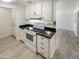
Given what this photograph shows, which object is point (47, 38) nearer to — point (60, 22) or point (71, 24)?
point (71, 24)

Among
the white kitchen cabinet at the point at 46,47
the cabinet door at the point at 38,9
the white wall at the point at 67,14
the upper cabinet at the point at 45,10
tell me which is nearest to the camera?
the white kitchen cabinet at the point at 46,47

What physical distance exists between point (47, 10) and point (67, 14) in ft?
19.0

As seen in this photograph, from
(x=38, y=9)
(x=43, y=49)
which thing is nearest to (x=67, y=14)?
(x=38, y=9)

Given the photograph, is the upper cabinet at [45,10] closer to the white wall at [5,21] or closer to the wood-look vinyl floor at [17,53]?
the wood-look vinyl floor at [17,53]

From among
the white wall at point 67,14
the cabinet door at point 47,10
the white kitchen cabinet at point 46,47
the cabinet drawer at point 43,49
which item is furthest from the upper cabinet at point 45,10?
the white wall at point 67,14

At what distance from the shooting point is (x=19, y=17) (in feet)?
14.5

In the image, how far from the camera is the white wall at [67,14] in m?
6.73

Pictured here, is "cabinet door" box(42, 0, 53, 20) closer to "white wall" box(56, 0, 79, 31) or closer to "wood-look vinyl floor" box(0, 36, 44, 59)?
"wood-look vinyl floor" box(0, 36, 44, 59)

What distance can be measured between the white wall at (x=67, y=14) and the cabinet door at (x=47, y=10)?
5002mm

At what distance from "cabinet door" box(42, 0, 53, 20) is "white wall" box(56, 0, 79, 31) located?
16.4ft

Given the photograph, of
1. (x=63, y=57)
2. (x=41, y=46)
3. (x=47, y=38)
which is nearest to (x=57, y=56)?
(x=63, y=57)

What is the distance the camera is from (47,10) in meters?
2.60

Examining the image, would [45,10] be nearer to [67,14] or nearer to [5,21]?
[5,21]

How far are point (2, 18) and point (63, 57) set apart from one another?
5.12 metres
